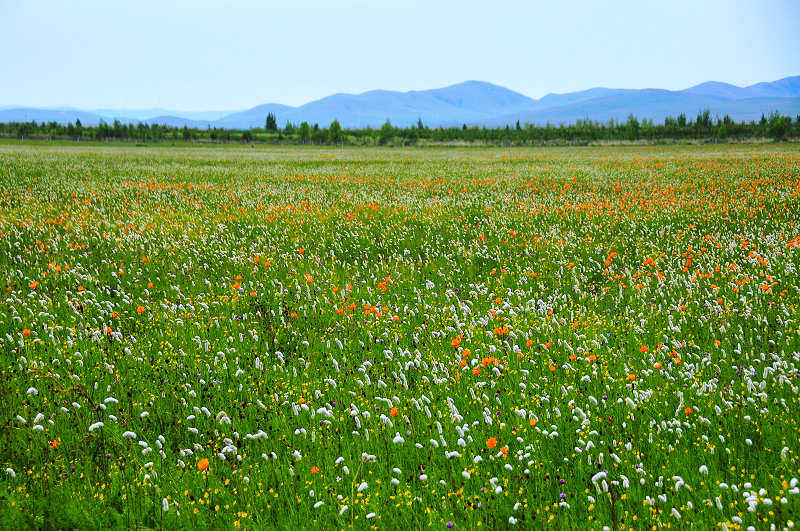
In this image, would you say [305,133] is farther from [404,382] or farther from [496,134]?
[404,382]

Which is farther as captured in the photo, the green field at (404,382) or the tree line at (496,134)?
the tree line at (496,134)

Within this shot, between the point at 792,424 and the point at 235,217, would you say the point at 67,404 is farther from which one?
the point at 235,217

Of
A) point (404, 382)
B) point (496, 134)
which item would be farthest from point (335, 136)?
point (404, 382)

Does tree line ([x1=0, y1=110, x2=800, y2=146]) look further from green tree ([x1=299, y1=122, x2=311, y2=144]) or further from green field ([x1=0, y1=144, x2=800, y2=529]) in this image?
green field ([x1=0, y1=144, x2=800, y2=529])

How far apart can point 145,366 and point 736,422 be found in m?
Result: 5.52

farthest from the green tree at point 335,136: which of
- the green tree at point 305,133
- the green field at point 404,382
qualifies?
the green field at point 404,382

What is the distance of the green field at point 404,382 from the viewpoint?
3307mm

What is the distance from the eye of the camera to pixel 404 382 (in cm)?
473

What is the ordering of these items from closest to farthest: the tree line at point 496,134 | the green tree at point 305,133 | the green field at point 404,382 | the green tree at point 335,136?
the green field at point 404,382 → the tree line at point 496,134 → the green tree at point 335,136 → the green tree at point 305,133

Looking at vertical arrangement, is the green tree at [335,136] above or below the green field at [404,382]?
above

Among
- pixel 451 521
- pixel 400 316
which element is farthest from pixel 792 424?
pixel 400 316

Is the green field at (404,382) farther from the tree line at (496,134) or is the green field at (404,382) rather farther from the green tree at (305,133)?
the green tree at (305,133)

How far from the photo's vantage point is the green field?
331cm

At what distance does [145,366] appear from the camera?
16.9 ft
